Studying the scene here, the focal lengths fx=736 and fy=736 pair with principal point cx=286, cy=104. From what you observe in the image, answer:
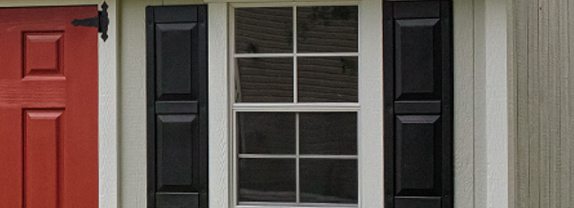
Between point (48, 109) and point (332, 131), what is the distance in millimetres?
1473

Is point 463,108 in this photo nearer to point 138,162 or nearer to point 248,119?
point 248,119

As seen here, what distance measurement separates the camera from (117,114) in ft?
12.3

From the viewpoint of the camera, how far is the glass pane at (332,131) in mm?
3650

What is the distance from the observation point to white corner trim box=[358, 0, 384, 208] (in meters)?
3.58

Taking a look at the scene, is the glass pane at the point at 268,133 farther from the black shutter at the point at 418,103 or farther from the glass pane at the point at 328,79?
the black shutter at the point at 418,103

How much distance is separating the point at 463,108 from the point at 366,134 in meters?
0.48

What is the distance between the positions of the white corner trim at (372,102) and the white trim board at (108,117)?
125 cm
